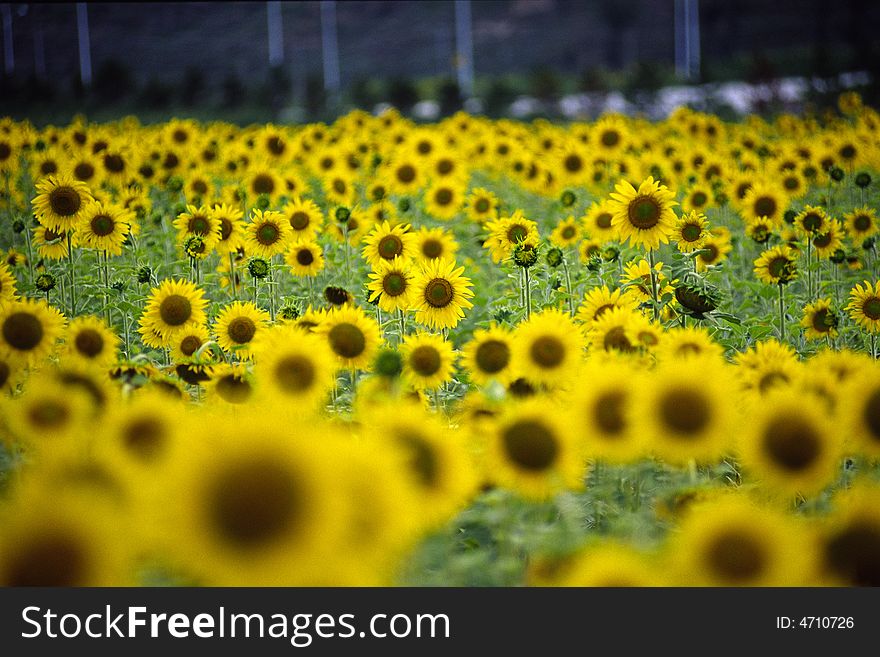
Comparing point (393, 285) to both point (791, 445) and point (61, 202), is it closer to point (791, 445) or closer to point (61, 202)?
point (61, 202)

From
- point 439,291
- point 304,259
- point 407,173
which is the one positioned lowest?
point 439,291

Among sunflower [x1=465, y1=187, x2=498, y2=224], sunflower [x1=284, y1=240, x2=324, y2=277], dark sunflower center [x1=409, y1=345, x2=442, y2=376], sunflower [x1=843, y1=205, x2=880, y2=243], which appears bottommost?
dark sunflower center [x1=409, y1=345, x2=442, y2=376]

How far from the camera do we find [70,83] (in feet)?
37.0

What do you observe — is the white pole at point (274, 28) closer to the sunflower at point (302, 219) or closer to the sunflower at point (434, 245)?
the sunflower at point (302, 219)

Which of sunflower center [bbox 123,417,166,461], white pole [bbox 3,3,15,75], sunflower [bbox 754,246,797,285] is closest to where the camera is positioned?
sunflower center [bbox 123,417,166,461]

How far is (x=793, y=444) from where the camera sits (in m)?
1.46

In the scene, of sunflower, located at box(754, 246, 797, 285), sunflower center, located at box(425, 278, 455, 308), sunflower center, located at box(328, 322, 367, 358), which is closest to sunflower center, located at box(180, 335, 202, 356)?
sunflower center, located at box(328, 322, 367, 358)

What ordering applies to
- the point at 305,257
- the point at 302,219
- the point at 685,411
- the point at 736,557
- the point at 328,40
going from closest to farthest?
1. the point at 736,557
2. the point at 685,411
3. the point at 305,257
4. the point at 302,219
5. the point at 328,40

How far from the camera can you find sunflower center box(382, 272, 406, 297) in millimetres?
2779

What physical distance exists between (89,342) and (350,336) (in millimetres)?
632

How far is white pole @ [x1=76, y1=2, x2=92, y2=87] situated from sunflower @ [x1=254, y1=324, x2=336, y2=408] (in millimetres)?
11726

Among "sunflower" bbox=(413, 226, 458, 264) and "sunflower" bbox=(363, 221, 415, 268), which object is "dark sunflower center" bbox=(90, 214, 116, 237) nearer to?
"sunflower" bbox=(363, 221, 415, 268)

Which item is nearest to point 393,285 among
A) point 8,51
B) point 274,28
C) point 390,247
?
point 390,247
